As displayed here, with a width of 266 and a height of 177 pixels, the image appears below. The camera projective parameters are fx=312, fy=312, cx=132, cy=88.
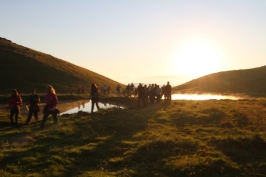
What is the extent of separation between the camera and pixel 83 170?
37.9 ft

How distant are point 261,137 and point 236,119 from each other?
21.4 ft

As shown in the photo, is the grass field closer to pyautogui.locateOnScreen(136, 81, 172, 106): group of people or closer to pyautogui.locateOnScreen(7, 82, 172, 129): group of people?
pyautogui.locateOnScreen(7, 82, 172, 129): group of people

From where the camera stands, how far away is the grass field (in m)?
11.2

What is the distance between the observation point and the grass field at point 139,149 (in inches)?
443

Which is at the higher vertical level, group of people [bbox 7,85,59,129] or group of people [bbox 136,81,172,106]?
group of people [bbox 136,81,172,106]

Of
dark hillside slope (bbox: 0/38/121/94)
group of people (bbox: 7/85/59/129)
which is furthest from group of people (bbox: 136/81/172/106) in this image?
dark hillside slope (bbox: 0/38/121/94)

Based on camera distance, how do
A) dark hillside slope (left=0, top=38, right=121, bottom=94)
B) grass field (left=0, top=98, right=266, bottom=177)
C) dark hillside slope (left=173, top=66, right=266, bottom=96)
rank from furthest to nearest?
dark hillside slope (left=173, top=66, right=266, bottom=96) < dark hillside slope (left=0, top=38, right=121, bottom=94) < grass field (left=0, top=98, right=266, bottom=177)

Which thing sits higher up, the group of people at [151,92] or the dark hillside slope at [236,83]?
the dark hillside slope at [236,83]

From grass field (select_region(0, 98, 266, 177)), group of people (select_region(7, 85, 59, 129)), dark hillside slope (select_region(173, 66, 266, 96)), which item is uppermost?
dark hillside slope (select_region(173, 66, 266, 96))

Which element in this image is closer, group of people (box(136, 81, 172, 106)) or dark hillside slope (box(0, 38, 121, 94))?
group of people (box(136, 81, 172, 106))

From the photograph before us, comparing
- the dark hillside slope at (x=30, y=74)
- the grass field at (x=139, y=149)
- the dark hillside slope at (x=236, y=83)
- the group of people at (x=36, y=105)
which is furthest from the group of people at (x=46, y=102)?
the dark hillside slope at (x=236, y=83)

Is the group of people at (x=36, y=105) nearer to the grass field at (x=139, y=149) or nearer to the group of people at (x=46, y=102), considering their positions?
the group of people at (x=46, y=102)

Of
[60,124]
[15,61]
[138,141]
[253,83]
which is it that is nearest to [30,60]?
[15,61]

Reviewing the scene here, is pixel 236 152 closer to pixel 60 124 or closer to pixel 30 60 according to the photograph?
pixel 60 124
